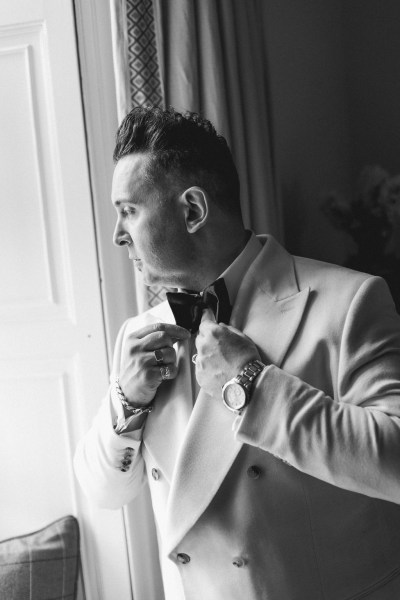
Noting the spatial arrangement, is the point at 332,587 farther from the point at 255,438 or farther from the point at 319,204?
the point at 319,204

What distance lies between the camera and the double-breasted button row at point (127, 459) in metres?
1.32

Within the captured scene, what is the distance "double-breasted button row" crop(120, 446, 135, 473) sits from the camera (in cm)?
132

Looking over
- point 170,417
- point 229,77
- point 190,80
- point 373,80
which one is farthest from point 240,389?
point 373,80

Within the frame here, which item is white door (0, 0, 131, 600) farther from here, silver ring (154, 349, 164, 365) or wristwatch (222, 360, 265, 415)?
wristwatch (222, 360, 265, 415)

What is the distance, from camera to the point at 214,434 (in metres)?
1.17

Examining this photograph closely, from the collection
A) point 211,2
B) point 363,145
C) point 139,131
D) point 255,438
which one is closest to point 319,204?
point 363,145

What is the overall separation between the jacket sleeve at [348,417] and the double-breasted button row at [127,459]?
1.07 ft

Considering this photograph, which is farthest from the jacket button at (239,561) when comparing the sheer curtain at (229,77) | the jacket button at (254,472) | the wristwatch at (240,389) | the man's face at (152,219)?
the sheer curtain at (229,77)

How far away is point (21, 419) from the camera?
201cm

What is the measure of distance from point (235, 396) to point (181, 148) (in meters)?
0.46

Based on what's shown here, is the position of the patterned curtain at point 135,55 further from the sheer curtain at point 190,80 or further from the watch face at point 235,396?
the watch face at point 235,396

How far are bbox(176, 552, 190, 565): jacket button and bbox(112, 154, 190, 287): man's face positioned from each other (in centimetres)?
50

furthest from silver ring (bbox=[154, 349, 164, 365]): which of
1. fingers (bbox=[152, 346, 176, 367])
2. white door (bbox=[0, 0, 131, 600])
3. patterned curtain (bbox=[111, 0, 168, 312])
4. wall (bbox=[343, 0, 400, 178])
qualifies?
wall (bbox=[343, 0, 400, 178])

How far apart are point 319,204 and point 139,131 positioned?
3.60ft
